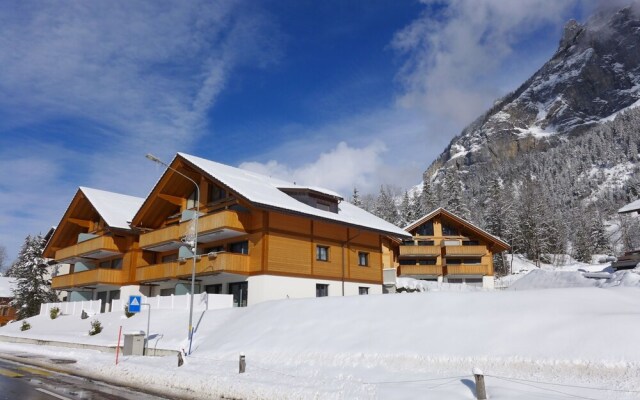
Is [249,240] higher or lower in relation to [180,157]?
lower

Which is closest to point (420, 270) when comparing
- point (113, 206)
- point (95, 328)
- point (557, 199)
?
point (113, 206)

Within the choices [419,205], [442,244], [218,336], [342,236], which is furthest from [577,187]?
[218,336]

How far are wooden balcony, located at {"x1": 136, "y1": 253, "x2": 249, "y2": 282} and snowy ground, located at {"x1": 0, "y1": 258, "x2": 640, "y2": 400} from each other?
718 centimetres

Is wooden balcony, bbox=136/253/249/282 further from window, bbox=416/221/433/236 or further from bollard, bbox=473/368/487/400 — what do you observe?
window, bbox=416/221/433/236

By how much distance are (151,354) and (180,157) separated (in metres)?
15.9

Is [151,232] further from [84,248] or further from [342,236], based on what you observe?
[342,236]

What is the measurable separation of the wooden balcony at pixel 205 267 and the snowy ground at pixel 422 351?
7.18m

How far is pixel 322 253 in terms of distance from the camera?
115 feet

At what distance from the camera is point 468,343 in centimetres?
1483

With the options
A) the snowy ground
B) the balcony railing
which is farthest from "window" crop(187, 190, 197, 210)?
the snowy ground

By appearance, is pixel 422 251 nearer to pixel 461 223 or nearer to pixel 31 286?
pixel 461 223

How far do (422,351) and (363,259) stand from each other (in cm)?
2356

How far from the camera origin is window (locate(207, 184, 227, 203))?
36031 millimetres

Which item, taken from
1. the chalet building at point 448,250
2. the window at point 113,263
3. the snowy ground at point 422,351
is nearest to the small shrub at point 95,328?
the snowy ground at point 422,351
